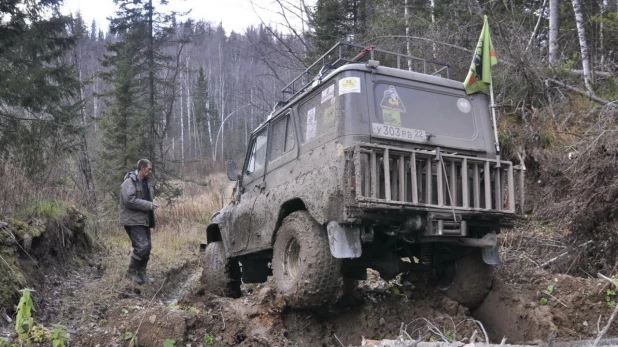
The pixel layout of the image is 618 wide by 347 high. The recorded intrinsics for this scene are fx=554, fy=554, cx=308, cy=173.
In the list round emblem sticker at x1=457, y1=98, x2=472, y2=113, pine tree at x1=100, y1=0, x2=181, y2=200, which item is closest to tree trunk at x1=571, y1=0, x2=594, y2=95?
round emblem sticker at x1=457, y1=98, x2=472, y2=113

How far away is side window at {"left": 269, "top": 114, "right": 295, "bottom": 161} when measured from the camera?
6124 millimetres

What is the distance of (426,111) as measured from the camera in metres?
5.43

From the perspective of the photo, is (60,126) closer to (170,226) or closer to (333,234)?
(170,226)

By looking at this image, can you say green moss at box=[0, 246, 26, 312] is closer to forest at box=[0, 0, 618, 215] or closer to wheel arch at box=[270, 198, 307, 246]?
forest at box=[0, 0, 618, 215]

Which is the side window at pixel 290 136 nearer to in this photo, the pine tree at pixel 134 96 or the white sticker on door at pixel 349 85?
the white sticker on door at pixel 349 85

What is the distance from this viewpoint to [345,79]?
17.0 ft

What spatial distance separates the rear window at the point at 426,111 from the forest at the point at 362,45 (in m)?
2.09

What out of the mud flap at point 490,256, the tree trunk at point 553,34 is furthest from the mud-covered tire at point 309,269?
the tree trunk at point 553,34

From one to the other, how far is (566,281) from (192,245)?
358 inches

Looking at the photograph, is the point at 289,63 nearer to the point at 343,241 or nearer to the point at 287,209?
the point at 287,209

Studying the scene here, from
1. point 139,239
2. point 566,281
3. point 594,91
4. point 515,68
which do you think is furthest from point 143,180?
point 594,91

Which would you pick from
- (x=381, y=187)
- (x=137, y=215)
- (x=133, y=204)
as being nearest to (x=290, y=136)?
(x=381, y=187)

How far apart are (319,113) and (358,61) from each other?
39.3 inches

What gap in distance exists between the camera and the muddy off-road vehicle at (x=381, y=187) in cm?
471
